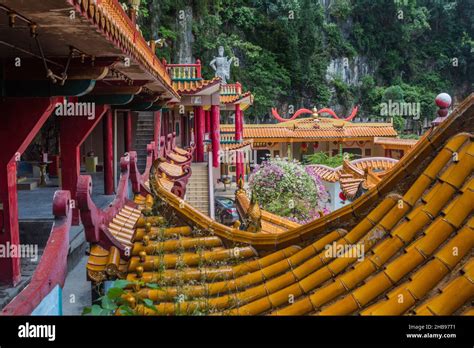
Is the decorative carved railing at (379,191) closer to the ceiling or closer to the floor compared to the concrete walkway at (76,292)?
closer to the ceiling

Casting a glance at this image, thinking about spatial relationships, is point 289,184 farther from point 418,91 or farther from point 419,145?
point 418,91

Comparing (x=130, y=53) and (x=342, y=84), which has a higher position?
(x=342, y=84)

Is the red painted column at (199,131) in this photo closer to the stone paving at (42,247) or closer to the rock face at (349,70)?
the stone paving at (42,247)

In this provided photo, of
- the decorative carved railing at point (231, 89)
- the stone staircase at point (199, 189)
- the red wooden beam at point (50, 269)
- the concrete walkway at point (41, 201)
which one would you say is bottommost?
the stone staircase at point (199, 189)

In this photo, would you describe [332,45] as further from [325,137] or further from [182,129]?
[182,129]

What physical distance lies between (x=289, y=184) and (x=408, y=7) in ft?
115

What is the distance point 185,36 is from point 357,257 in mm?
29509

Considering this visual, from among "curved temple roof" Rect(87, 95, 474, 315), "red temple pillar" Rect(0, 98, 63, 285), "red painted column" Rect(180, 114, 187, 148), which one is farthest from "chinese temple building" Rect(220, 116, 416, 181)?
"curved temple roof" Rect(87, 95, 474, 315)

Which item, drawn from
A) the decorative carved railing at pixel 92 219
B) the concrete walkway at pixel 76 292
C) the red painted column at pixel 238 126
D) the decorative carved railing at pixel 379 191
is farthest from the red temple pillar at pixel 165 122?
the decorative carved railing at pixel 379 191

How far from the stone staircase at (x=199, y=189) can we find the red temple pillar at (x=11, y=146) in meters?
10.3

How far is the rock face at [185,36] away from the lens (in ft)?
99.4

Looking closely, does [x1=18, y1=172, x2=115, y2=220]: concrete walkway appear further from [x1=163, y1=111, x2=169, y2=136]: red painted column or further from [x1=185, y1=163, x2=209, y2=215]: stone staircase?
[x1=163, y1=111, x2=169, y2=136]: red painted column
